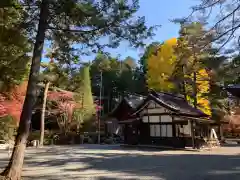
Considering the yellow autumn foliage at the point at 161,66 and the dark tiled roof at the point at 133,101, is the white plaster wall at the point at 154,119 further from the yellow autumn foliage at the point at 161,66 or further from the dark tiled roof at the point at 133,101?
the dark tiled roof at the point at 133,101

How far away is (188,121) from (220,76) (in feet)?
35.8

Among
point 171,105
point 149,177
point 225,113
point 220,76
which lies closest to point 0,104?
point 171,105

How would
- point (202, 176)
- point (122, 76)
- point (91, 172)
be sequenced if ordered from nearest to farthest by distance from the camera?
point (202, 176)
point (91, 172)
point (122, 76)

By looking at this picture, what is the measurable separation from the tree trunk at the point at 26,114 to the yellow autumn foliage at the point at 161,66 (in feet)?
56.9

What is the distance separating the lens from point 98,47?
869 centimetres

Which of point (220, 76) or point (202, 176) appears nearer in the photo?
point (220, 76)

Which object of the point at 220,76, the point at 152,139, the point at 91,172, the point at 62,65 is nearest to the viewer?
the point at 220,76

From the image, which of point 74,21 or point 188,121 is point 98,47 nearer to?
point 74,21

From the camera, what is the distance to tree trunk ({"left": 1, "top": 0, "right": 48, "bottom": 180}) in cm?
674

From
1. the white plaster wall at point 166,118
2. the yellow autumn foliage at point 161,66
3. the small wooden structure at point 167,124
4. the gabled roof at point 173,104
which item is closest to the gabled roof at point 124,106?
the yellow autumn foliage at point 161,66

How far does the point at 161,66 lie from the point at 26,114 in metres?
18.9

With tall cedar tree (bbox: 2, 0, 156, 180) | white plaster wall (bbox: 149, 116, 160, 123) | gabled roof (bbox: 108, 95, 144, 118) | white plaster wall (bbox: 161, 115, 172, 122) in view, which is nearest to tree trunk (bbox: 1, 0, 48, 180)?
tall cedar tree (bbox: 2, 0, 156, 180)

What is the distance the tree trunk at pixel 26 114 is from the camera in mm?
6738

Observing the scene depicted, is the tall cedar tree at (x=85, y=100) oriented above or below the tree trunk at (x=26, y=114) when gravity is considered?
above
